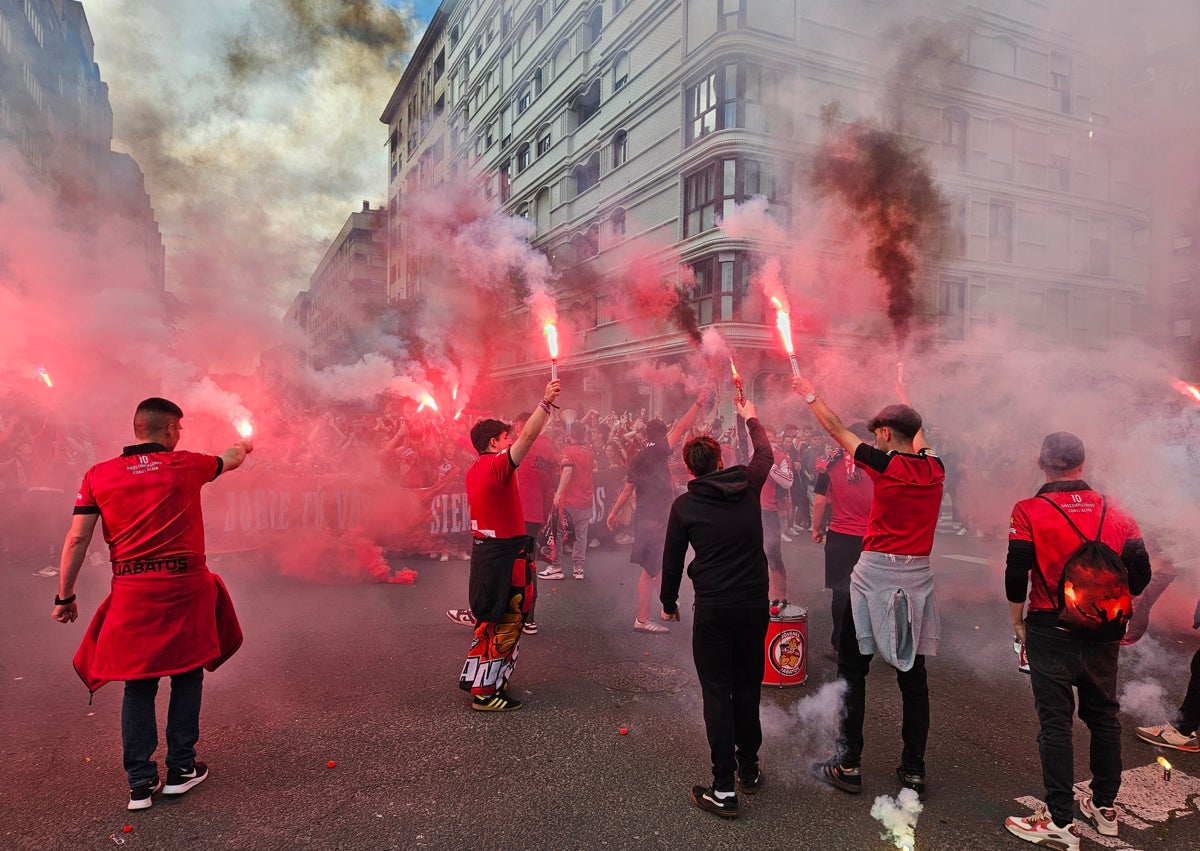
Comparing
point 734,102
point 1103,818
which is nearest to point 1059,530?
point 1103,818

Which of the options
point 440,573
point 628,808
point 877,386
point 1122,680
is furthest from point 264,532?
point 877,386

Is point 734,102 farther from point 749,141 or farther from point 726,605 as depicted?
point 726,605

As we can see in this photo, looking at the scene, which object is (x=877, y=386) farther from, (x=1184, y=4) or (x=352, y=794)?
(x=352, y=794)

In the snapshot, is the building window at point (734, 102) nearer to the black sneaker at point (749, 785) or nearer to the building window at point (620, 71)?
the building window at point (620, 71)

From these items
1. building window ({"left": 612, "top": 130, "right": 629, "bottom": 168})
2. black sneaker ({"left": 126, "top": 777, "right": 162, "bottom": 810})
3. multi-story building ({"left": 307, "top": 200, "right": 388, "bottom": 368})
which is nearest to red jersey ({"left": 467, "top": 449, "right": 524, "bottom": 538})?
black sneaker ({"left": 126, "top": 777, "right": 162, "bottom": 810})

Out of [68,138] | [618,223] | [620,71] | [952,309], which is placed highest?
[620,71]

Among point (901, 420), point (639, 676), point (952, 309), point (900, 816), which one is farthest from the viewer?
point (952, 309)

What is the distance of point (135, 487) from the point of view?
324cm

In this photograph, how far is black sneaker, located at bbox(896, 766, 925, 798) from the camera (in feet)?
10.9

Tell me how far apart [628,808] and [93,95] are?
72.1 ft

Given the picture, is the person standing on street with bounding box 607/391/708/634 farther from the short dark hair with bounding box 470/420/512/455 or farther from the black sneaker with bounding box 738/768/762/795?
the black sneaker with bounding box 738/768/762/795

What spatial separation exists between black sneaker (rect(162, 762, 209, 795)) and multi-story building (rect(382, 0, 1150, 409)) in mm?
12869

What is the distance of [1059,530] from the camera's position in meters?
3.06

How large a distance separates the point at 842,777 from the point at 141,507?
3577 millimetres
